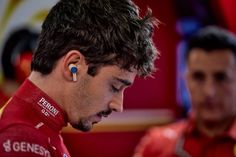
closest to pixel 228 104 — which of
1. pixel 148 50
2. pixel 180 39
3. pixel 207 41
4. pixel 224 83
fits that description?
pixel 224 83

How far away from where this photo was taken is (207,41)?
2.60 m

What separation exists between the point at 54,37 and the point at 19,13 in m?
1.55

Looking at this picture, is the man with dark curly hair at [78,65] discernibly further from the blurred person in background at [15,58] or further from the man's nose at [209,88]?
the blurred person in background at [15,58]

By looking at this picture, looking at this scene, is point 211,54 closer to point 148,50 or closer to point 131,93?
point 131,93

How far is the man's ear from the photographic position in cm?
112

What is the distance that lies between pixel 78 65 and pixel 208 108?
141cm

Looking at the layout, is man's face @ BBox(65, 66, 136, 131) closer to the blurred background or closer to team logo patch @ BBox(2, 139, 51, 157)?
team logo patch @ BBox(2, 139, 51, 157)

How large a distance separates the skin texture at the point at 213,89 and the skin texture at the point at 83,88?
4.24 feet

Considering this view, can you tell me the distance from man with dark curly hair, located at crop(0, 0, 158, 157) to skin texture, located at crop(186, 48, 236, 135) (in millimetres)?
1308

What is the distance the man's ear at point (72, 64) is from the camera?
1125mm

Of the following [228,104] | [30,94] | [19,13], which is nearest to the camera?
[30,94]

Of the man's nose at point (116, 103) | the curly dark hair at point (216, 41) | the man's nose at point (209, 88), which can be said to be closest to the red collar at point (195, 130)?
the man's nose at point (209, 88)

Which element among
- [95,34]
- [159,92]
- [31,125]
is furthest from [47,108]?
[159,92]

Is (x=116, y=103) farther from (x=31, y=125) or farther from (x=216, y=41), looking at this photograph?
(x=216, y=41)
